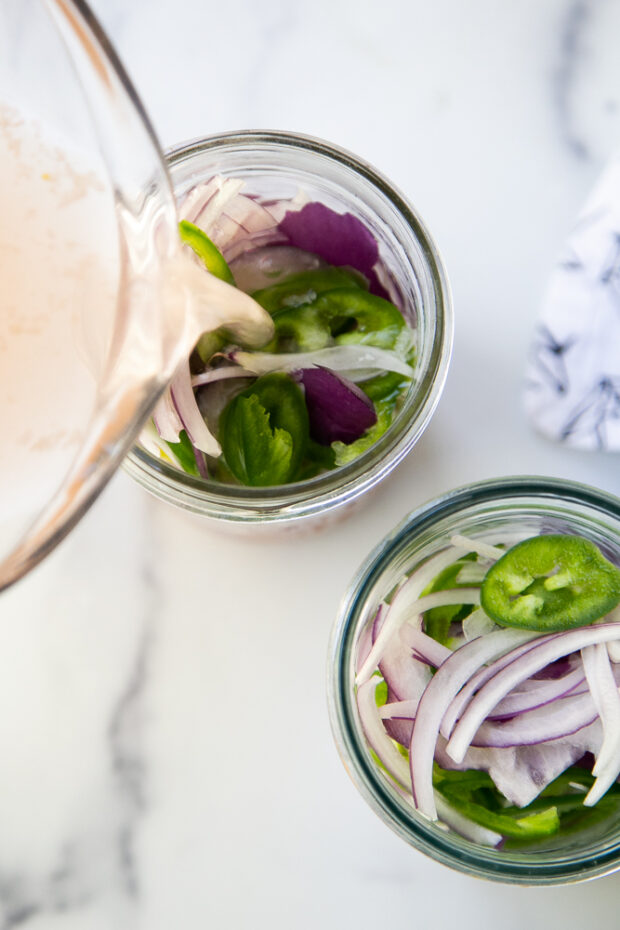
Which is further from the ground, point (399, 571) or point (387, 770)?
point (399, 571)

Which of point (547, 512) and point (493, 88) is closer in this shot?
point (547, 512)

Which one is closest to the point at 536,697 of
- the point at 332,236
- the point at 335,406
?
the point at 335,406

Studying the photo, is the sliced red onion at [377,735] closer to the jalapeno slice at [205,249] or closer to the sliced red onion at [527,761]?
the sliced red onion at [527,761]

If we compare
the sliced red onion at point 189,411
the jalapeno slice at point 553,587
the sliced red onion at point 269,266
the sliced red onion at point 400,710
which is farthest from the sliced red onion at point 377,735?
the sliced red onion at point 269,266

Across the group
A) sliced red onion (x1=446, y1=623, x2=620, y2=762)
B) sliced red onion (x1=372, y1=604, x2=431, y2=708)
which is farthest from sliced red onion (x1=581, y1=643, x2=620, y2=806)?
sliced red onion (x1=372, y1=604, x2=431, y2=708)

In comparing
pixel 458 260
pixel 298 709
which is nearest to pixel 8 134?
pixel 458 260

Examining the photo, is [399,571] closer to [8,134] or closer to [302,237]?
[302,237]
